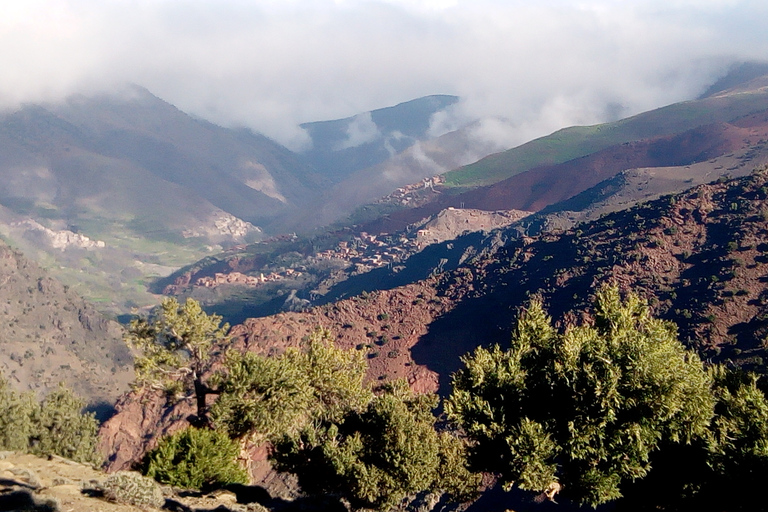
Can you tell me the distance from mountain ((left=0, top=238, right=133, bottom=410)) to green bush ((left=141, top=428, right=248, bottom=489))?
55325 mm

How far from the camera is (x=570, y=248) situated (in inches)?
2621

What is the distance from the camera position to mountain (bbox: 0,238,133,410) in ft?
241

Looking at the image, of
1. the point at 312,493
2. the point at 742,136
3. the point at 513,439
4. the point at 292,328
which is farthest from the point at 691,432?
the point at 742,136

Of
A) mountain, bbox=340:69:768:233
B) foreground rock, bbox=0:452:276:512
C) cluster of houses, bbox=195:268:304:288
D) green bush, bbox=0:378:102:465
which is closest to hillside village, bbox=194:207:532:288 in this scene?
cluster of houses, bbox=195:268:304:288

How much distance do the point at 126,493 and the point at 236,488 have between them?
554cm

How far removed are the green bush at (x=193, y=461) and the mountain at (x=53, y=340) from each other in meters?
55.3

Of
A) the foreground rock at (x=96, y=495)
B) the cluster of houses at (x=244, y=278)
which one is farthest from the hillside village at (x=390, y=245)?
the foreground rock at (x=96, y=495)

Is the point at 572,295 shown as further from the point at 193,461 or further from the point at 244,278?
the point at 244,278

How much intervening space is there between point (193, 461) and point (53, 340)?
75734 millimetres

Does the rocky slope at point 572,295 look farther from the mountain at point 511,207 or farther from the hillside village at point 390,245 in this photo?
the hillside village at point 390,245

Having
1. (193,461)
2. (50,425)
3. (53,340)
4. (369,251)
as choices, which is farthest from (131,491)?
(369,251)

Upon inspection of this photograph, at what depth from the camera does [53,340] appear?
273 ft

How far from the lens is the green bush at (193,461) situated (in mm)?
18562

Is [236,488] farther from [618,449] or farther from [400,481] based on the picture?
Answer: [618,449]
